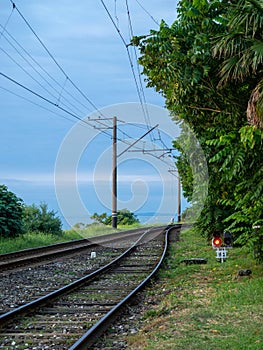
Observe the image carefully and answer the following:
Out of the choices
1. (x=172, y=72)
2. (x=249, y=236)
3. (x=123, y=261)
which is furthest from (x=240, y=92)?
(x=123, y=261)

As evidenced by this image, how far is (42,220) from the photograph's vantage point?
3259 centimetres

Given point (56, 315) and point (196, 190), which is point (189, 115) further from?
point (196, 190)

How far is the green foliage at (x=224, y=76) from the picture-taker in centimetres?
1009

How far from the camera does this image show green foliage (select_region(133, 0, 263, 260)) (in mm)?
10094

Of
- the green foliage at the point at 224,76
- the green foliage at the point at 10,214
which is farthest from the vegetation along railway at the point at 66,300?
the green foliage at the point at 10,214

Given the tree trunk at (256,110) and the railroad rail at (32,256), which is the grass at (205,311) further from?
the railroad rail at (32,256)

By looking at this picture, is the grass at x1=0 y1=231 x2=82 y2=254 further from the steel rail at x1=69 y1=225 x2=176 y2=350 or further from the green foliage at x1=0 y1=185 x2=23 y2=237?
the steel rail at x1=69 y1=225 x2=176 y2=350

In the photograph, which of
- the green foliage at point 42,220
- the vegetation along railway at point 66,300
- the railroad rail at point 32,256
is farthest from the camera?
the green foliage at point 42,220

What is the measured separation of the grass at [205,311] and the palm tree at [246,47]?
127 inches

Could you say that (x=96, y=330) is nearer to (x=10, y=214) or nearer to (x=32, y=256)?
(x=32, y=256)

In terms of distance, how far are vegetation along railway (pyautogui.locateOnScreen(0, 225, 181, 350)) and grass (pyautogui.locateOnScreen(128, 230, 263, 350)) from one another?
2.43 feet

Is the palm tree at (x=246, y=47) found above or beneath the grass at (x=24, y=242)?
above

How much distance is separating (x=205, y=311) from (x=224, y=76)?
4346 mm

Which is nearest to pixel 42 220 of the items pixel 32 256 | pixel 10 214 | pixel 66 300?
pixel 10 214
